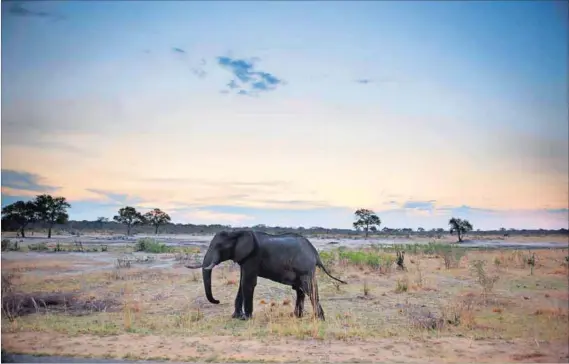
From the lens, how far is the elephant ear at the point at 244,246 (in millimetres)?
10430

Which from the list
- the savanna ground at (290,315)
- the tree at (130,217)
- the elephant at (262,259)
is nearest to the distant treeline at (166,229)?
the tree at (130,217)

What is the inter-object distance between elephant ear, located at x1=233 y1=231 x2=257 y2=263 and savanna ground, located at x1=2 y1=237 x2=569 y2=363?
3.94 ft

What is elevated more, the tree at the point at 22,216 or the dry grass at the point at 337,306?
the tree at the point at 22,216

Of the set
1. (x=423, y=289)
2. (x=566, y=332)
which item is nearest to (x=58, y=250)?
(x=423, y=289)

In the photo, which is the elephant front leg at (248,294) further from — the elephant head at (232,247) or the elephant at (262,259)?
the elephant head at (232,247)

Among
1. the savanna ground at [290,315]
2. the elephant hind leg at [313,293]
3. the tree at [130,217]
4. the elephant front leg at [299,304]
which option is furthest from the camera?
the tree at [130,217]

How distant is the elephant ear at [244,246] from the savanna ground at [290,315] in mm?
1202

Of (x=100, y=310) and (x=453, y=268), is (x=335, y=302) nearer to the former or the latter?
(x=100, y=310)

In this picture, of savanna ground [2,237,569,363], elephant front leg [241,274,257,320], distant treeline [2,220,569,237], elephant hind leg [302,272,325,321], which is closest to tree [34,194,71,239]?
savanna ground [2,237,569,363]

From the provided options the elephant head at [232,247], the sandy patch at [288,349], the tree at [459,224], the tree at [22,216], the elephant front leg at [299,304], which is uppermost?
the tree at [459,224]

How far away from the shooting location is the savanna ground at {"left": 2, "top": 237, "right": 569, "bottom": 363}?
834 centimetres

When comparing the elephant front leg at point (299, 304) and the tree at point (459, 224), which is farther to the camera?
the tree at point (459, 224)

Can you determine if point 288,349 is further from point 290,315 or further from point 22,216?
point 22,216

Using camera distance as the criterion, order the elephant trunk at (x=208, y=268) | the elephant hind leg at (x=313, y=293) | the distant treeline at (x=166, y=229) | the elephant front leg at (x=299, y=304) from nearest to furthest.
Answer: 1. the elephant hind leg at (x=313, y=293)
2. the elephant trunk at (x=208, y=268)
3. the elephant front leg at (x=299, y=304)
4. the distant treeline at (x=166, y=229)
